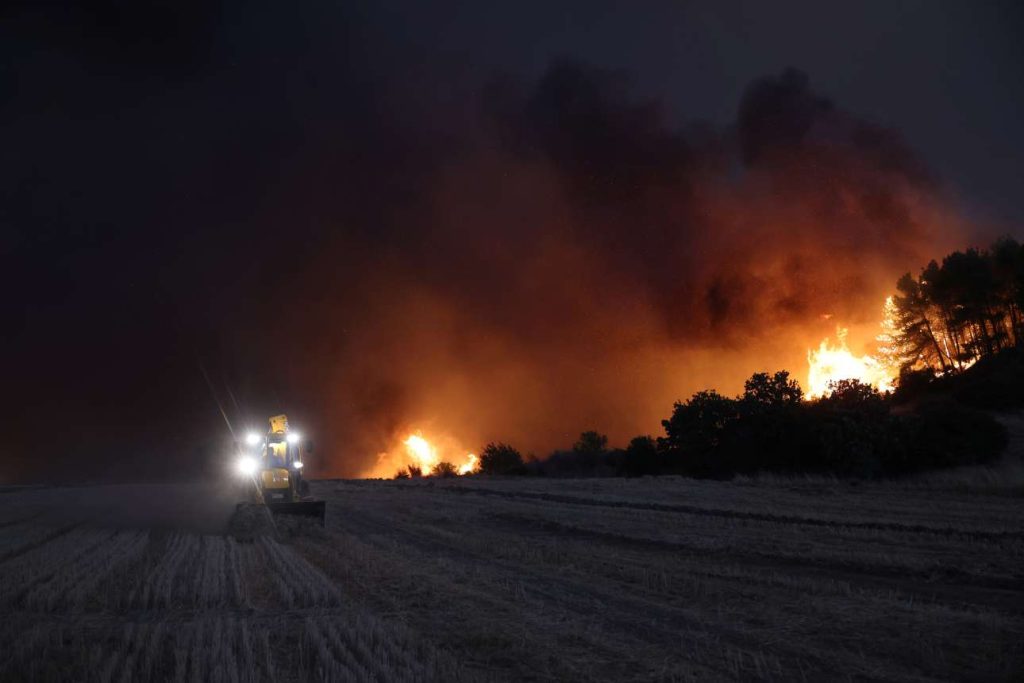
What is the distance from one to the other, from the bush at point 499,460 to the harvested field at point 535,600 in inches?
1760

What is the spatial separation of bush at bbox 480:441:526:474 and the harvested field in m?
44.7

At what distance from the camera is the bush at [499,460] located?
66.6 metres

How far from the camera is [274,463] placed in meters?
26.2

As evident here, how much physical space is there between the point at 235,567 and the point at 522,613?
6.95 metres

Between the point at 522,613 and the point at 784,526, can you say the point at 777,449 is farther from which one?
the point at 522,613

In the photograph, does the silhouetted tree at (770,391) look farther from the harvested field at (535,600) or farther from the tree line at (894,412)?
the harvested field at (535,600)

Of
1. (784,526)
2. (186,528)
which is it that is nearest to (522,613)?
(784,526)

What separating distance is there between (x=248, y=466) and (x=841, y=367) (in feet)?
175

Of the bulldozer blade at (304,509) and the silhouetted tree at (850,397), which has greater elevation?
the silhouetted tree at (850,397)

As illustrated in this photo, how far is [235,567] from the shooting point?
14.2 m

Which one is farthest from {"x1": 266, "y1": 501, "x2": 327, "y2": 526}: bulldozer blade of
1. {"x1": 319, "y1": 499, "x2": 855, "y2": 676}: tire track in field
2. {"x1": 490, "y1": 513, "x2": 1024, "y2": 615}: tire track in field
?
{"x1": 490, "y1": 513, "x2": 1024, "y2": 615}: tire track in field

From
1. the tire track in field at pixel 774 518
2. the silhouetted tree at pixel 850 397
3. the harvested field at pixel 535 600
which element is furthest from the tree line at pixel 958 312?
the harvested field at pixel 535 600

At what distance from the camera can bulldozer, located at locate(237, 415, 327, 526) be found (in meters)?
25.9

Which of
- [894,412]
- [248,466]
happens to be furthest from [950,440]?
[248,466]
